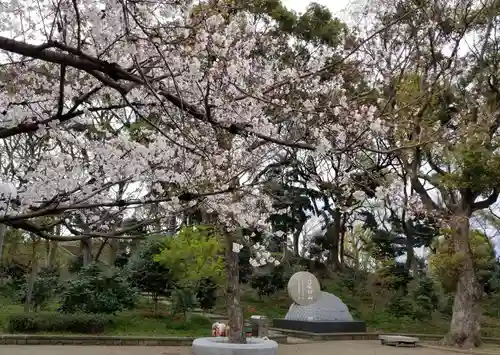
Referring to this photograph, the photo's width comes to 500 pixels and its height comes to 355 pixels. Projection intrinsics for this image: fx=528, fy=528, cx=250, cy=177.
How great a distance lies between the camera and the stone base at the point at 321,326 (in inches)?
580

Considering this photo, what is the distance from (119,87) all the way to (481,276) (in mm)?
15366

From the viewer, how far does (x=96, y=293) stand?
1328cm

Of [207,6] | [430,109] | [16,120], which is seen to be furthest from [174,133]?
[430,109]

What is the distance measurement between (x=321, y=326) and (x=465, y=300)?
3.91 meters

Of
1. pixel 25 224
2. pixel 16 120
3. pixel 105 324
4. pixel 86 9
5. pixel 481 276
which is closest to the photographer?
pixel 86 9

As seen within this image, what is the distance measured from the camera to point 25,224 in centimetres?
403

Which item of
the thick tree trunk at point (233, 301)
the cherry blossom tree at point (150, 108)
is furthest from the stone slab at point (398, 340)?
the cherry blossom tree at point (150, 108)

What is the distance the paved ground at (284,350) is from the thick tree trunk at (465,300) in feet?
Result: 3.91

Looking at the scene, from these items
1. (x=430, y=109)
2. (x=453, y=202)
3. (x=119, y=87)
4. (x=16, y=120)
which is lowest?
(x=119, y=87)

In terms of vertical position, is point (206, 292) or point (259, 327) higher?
point (206, 292)

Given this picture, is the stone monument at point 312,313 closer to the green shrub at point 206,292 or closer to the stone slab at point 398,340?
the stone slab at point 398,340

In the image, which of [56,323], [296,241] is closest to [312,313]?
[56,323]

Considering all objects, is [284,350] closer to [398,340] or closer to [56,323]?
[398,340]

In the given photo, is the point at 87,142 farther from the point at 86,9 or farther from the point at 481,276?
the point at 481,276
